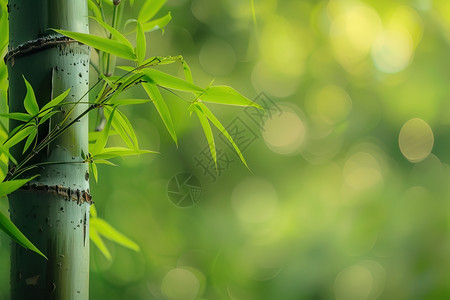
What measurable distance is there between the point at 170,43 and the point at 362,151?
0.69 m

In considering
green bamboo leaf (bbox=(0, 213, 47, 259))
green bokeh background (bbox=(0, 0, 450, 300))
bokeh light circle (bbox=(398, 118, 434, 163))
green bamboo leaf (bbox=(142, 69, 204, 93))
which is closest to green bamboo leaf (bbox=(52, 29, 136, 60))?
green bamboo leaf (bbox=(142, 69, 204, 93))

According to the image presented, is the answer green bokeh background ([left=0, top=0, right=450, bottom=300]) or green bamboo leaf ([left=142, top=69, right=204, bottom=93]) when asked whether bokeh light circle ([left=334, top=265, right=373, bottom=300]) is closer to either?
green bokeh background ([left=0, top=0, right=450, bottom=300])

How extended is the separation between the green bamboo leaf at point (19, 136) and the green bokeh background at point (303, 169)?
1137 mm

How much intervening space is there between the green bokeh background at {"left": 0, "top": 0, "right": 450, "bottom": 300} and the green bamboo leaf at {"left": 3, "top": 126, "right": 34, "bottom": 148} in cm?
114

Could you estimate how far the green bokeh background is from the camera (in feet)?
5.41

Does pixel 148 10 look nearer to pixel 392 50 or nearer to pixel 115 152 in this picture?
pixel 115 152

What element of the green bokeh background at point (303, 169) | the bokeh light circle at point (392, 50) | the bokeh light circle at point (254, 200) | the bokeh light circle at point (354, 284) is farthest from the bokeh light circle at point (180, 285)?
the bokeh light circle at point (392, 50)

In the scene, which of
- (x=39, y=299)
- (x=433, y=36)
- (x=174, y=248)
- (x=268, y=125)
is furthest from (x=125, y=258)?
(x=39, y=299)

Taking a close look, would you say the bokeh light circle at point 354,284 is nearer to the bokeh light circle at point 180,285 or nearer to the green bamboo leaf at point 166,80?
the bokeh light circle at point 180,285

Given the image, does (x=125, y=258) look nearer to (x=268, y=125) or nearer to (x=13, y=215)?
(x=268, y=125)

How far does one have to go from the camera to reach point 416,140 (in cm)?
180

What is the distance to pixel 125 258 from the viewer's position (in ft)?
5.39

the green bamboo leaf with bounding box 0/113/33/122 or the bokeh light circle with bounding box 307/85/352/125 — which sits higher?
the bokeh light circle with bounding box 307/85/352/125

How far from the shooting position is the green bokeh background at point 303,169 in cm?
165
